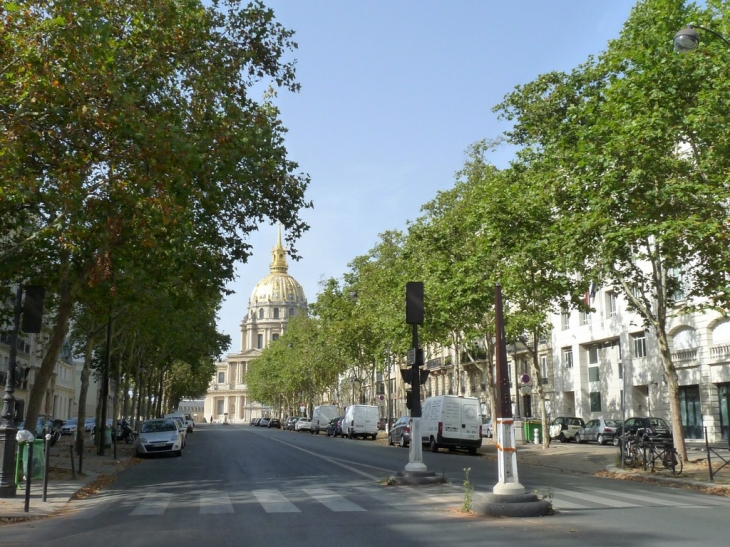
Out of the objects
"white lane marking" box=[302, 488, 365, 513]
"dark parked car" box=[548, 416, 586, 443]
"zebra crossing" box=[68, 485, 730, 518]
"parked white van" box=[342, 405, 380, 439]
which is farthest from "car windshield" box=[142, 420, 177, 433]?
"dark parked car" box=[548, 416, 586, 443]

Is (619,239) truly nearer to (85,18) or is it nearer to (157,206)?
(157,206)

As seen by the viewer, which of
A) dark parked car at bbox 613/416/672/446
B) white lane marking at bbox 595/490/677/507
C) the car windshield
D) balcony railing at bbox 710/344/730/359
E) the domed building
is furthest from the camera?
the domed building

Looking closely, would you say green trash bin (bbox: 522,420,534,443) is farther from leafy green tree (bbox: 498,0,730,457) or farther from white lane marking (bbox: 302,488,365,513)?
white lane marking (bbox: 302,488,365,513)

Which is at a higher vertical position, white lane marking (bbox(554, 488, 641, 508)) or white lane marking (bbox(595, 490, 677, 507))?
white lane marking (bbox(554, 488, 641, 508))

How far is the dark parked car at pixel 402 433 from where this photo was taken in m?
39.2

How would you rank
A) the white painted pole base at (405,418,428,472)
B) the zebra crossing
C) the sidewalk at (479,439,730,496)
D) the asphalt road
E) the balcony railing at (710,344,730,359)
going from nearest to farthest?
the asphalt road → the zebra crossing → the white painted pole base at (405,418,428,472) → the sidewalk at (479,439,730,496) → the balcony railing at (710,344,730,359)

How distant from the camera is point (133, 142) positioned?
47.0ft

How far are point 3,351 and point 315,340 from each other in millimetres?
32419

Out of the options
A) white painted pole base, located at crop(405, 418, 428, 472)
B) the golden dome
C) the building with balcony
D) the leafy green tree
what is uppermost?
the golden dome

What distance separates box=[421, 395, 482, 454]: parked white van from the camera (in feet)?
108

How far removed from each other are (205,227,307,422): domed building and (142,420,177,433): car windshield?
158119mm

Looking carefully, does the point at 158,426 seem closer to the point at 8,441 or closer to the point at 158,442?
the point at 158,442

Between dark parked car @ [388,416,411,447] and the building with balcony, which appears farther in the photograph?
dark parked car @ [388,416,411,447]

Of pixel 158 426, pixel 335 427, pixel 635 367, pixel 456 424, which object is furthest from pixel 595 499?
pixel 335 427
